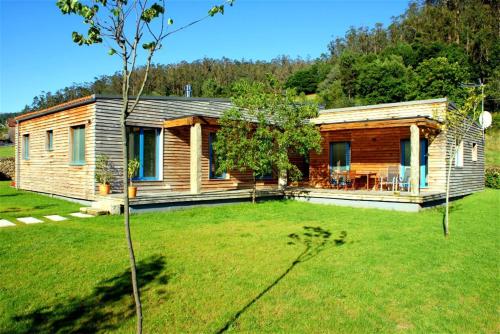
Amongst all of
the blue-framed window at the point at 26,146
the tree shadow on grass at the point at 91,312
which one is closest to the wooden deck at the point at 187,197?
the tree shadow on grass at the point at 91,312

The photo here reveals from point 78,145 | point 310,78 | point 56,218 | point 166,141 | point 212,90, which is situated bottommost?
point 56,218

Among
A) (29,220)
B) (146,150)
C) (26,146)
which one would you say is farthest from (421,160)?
(26,146)

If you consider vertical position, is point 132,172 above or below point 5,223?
above

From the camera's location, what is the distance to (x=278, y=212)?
11.2 metres

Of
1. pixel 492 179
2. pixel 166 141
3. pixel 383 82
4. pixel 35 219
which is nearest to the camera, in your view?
pixel 35 219

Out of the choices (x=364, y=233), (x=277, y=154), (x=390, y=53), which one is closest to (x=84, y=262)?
(x=364, y=233)

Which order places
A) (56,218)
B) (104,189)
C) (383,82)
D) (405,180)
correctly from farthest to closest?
(383,82)
(405,180)
(104,189)
(56,218)

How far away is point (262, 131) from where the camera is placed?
11852 mm

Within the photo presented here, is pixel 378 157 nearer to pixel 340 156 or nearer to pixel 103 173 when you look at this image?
pixel 340 156

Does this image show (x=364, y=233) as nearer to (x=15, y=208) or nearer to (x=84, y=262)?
(x=84, y=262)

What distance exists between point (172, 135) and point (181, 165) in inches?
42.2

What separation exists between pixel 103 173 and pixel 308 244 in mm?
6856

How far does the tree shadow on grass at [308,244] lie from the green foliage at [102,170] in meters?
6.04

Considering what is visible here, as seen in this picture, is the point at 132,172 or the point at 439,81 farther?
the point at 439,81
